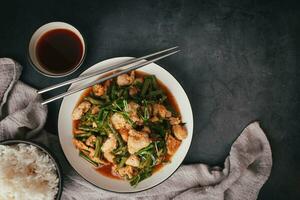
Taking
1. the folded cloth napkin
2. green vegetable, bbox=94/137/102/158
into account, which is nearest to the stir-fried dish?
green vegetable, bbox=94/137/102/158

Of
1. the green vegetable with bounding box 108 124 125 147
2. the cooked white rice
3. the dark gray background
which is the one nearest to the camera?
the cooked white rice

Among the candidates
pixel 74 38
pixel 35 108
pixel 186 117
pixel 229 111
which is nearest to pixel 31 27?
pixel 74 38

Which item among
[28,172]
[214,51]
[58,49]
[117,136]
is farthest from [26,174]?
[214,51]

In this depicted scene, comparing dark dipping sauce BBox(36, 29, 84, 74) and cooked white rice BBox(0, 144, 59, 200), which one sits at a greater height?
dark dipping sauce BBox(36, 29, 84, 74)

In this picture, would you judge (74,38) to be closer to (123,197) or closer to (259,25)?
(123,197)

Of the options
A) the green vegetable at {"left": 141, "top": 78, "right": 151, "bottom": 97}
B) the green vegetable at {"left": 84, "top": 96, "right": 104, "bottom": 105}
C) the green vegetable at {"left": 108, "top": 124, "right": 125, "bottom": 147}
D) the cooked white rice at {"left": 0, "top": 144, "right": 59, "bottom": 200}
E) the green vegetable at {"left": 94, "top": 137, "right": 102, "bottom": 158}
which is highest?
the green vegetable at {"left": 141, "top": 78, "right": 151, "bottom": 97}

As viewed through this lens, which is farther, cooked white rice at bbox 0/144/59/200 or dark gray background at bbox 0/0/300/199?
dark gray background at bbox 0/0/300/199

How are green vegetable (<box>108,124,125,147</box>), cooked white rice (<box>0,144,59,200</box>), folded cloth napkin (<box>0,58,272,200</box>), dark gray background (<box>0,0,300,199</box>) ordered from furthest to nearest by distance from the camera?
dark gray background (<box>0,0,300,199</box>) → folded cloth napkin (<box>0,58,272,200</box>) → green vegetable (<box>108,124,125,147</box>) → cooked white rice (<box>0,144,59,200</box>)

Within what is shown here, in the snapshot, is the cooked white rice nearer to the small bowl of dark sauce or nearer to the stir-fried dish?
the stir-fried dish

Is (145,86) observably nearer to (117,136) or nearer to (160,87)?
(160,87)
